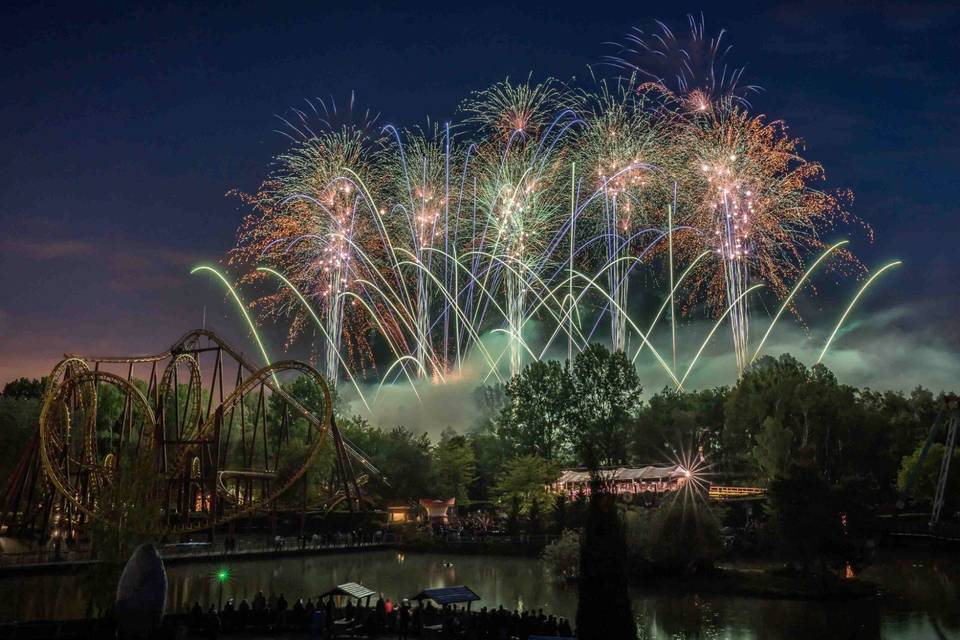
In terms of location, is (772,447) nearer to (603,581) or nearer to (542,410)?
(542,410)

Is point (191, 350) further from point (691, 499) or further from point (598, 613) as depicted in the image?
point (598, 613)

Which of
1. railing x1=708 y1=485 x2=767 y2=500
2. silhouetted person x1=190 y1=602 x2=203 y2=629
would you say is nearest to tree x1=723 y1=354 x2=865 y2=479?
railing x1=708 y1=485 x2=767 y2=500

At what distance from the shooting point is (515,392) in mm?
86625

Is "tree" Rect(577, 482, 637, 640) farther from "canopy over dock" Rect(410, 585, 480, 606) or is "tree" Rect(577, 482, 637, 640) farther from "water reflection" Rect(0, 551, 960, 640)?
"water reflection" Rect(0, 551, 960, 640)

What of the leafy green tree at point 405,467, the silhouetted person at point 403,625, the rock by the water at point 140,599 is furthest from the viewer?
the leafy green tree at point 405,467

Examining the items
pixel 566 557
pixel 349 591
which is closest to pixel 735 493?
pixel 566 557

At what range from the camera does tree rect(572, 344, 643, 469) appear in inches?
3339

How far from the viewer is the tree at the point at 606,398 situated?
84.8 metres

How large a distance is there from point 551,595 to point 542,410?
4275 cm

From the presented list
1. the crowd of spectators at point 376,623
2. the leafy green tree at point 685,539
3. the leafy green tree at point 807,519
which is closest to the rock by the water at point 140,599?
the crowd of spectators at point 376,623

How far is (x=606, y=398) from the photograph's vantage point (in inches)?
3354

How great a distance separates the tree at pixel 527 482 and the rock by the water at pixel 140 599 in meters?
47.3

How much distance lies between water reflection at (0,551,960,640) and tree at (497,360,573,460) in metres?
28.0

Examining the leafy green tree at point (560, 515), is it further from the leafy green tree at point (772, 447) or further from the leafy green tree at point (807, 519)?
the leafy green tree at point (807, 519)
